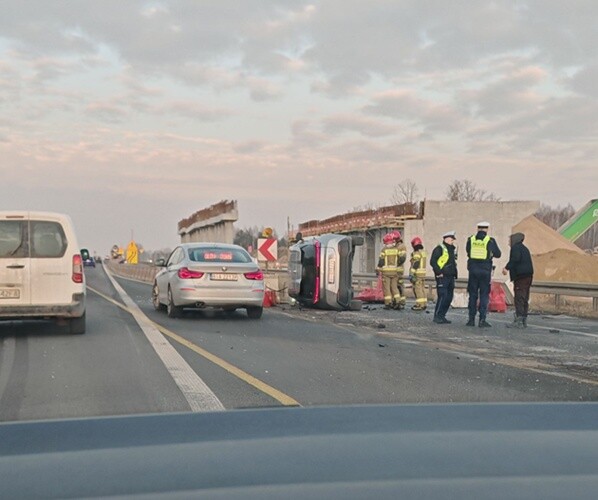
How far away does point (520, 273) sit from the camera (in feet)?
46.0

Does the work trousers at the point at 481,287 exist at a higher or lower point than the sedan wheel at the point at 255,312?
higher

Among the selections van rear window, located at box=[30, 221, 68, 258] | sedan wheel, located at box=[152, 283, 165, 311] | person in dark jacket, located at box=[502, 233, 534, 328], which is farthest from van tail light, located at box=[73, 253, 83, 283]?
person in dark jacket, located at box=[502, 233, 534, 328]

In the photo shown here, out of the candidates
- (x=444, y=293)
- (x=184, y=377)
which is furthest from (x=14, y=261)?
(x=444, y=293)

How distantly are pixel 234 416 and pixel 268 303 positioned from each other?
1667cm

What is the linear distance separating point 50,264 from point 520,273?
8.30m

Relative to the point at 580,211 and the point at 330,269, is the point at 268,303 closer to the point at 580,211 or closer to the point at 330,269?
the point at 330,269

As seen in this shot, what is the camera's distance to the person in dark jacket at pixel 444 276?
14703 mm

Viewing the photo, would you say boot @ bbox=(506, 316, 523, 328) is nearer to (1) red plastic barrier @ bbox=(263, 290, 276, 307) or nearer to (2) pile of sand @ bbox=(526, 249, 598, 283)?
(1) red plastic barrier @ bbox=(263, 290, 276, 307)

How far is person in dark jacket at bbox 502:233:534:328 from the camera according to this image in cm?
1404

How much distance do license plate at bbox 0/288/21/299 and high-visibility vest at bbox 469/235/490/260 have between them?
790cm

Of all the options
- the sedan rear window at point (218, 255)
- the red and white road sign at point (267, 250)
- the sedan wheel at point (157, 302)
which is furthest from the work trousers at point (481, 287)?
the red and white road sign at point (267, 250)

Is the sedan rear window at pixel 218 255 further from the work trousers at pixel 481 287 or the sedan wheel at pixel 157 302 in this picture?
the work trousers at pixel 481 287

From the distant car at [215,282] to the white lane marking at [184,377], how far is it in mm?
1953

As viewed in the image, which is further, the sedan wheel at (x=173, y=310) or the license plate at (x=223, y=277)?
the sedan wheel at (x=173, y=310)
